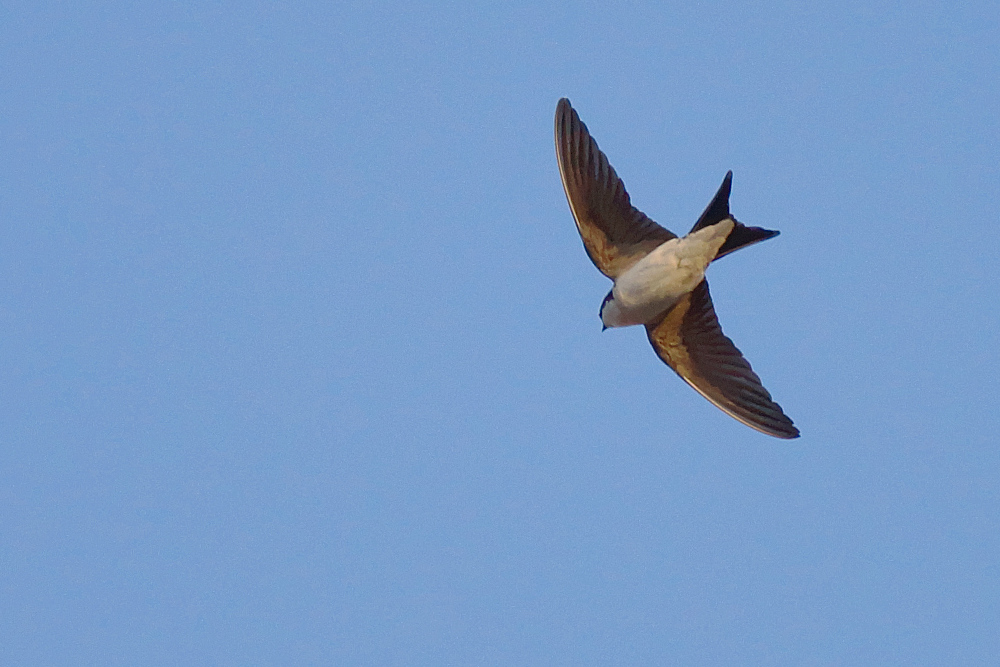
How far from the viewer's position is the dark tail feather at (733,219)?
7.22 metres

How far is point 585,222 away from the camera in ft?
25.4

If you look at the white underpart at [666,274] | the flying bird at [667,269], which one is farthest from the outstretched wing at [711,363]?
the white underpart at [666,274]

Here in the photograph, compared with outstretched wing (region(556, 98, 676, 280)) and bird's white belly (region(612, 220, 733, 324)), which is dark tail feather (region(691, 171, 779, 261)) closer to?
bird's white belly (region(612, 220, 733, 324))

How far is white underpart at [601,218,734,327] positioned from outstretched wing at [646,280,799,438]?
254 mm

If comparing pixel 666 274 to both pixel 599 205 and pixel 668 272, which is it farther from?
pixel 599 205

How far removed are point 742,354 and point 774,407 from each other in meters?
0.48

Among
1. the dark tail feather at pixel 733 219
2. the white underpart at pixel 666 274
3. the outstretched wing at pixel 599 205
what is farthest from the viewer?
the outstretched wing at pixel 599 205

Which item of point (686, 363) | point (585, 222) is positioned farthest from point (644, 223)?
point (686, 363)

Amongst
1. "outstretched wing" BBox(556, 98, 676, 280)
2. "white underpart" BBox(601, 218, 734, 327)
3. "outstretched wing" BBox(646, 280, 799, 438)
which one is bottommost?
"outstretched wing" BBox(646, 280, 799, 438)

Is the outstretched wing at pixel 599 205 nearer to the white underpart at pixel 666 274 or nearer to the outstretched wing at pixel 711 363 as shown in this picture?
the white underpart at pixel 666 274

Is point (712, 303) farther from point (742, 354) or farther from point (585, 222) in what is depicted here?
point (585, 222)

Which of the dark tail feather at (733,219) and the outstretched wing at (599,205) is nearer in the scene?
the dark tail feather at (733,219)

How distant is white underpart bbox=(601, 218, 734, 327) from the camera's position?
743 centimetres

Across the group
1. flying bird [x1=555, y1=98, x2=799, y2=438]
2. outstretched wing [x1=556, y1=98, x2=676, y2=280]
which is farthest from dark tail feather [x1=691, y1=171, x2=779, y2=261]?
outstretched wing [x1=556, y1=98, x2=676, y2=280]
